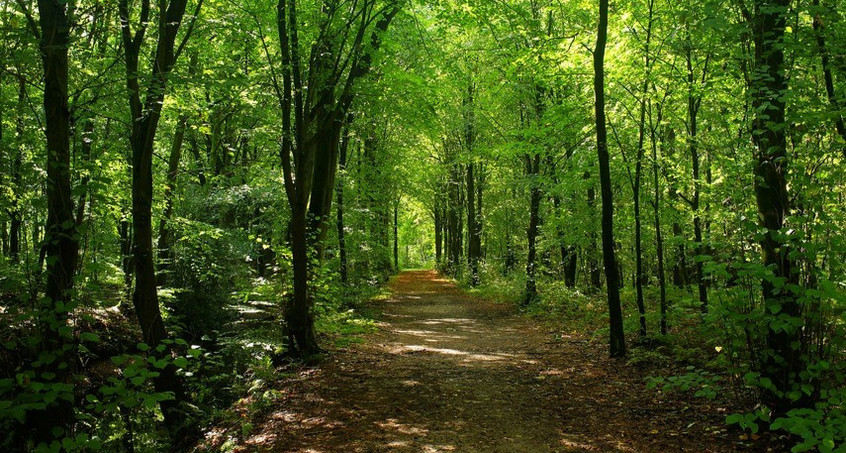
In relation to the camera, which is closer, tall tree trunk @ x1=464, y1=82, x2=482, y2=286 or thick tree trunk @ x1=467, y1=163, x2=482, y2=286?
tall tree trunk @ x1=464, y1=82, x2=482, y2=286

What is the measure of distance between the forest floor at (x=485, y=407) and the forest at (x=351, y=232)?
0.06 m

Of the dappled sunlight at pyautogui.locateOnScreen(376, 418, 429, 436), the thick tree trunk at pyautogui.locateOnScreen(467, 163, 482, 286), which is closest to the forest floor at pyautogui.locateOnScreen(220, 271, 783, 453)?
the dappled sunlight at pyautogui.locateOnScreen(376, 418, 429, 436)

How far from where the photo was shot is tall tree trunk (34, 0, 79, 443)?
4.68 metres

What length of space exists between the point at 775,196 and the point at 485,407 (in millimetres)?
4104

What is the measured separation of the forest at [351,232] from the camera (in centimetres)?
475

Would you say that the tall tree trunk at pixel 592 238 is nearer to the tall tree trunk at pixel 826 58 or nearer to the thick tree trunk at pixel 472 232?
the tall tree trunk at pixel 826 58

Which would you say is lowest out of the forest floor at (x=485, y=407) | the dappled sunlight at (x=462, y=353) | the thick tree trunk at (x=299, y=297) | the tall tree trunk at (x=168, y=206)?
the dappled sunlight at (x=462, y=353)

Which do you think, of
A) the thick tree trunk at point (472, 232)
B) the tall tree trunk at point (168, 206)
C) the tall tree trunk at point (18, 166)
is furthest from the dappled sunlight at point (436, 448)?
the thick tree trunk at point (472, 232)

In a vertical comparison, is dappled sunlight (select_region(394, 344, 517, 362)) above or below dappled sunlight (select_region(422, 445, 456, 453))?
below

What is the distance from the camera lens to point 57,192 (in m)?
4.82

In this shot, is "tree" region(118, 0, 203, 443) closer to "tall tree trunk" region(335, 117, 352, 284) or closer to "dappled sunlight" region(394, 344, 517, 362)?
"dappled sunlight" region(394, 344, 517, 362)

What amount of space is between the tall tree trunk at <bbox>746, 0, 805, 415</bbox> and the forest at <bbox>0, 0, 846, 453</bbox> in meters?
0.03

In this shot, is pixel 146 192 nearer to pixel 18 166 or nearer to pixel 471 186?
pixel 18 166

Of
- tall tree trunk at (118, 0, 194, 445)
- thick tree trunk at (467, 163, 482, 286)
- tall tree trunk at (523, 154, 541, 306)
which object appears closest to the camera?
tall tree trunk at (118, 0, 194, 445)
